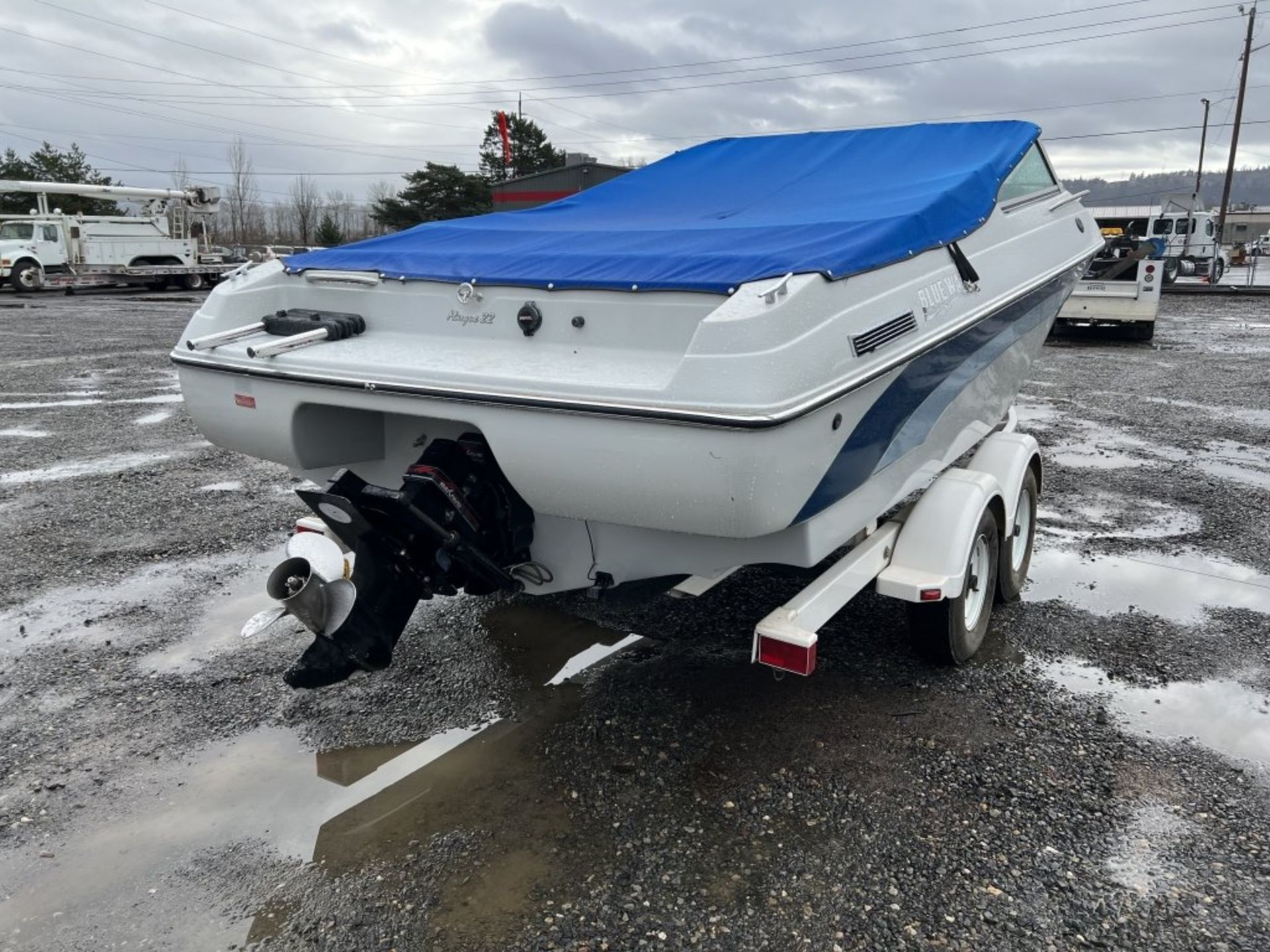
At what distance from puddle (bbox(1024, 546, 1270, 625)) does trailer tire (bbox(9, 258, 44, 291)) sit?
87.1 feet

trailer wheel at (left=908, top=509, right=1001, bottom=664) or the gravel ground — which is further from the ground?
trailer wheel at (left=908, top=509, right=1001, bottom=664)

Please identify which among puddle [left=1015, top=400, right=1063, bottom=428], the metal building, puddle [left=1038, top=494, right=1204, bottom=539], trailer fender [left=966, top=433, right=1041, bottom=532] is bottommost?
puddle [left=1038, top=494, right=1204, bottom=539]

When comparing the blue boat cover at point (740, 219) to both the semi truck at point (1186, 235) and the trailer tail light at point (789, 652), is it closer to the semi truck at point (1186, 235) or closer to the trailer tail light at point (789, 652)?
the trailer tail light at point (789, 652)

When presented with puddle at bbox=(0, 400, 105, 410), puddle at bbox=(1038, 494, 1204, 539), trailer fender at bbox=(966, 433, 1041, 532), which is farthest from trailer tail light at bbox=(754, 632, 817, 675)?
puddle at bbox=(0, 400, 105, 410)

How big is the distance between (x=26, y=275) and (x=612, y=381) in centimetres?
2701

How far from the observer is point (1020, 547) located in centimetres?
452

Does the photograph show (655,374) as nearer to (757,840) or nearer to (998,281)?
(757,840)

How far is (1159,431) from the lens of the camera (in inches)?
315

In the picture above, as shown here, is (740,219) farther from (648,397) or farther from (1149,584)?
(1149,584)

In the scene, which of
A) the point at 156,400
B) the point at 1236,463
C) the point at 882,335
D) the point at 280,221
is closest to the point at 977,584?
the point at 882,335

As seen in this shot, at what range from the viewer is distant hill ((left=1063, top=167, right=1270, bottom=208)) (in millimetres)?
54312

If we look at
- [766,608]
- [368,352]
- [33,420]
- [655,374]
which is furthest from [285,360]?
[33,420]

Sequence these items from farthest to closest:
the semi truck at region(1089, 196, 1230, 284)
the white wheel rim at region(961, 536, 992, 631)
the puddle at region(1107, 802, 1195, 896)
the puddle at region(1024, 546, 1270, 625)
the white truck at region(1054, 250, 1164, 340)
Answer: the semi truck at region(1089, 196, 1230, 284)
the white truck at region(1054, 250, 1164, 340)
the puddle at region(1024, 546, 1270, 625)
the white wheel rim at region(961, 536, 992, 631)
the puddle at region(1107, 802, 1195, 896)

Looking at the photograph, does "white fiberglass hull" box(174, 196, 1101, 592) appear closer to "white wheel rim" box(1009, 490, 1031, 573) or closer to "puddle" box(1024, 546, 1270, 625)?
"white wheel rim" box(1009, 490, 1031, 573)
